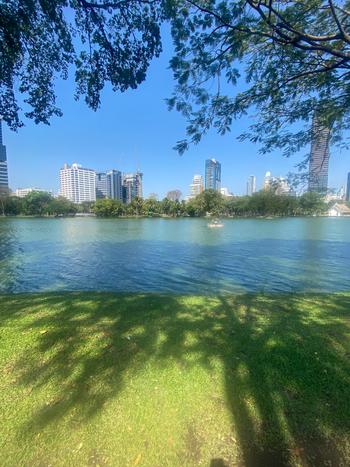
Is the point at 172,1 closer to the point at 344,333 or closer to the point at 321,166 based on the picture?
the point at 321,166

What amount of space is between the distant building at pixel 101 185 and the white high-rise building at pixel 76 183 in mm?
4108

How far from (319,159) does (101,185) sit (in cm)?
20080

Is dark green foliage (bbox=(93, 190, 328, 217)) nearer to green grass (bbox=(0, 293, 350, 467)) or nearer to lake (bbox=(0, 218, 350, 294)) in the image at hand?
lake (bbox=(0, 218, 350, 294))

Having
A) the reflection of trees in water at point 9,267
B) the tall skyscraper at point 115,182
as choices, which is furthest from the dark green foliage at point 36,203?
the reflection of trees in water at point 9,267

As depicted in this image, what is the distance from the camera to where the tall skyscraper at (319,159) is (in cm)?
539

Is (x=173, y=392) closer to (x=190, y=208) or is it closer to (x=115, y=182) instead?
(x=190, y=208)

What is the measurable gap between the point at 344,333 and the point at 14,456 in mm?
4368

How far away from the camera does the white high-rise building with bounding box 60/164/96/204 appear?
612 ft

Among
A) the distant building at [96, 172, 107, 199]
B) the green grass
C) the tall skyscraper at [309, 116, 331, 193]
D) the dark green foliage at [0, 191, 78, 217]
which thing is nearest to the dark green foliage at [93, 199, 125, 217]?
the dark green foliage at [0, 191, 78, 217]

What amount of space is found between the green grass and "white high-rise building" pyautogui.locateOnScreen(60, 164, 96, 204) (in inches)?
7584

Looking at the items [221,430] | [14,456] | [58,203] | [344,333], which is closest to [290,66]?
[344,333]

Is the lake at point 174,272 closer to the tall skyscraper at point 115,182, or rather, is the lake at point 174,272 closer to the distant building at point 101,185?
the tall skyscraper at point 115,182

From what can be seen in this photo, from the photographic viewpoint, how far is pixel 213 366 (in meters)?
3.12

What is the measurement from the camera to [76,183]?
619ft
